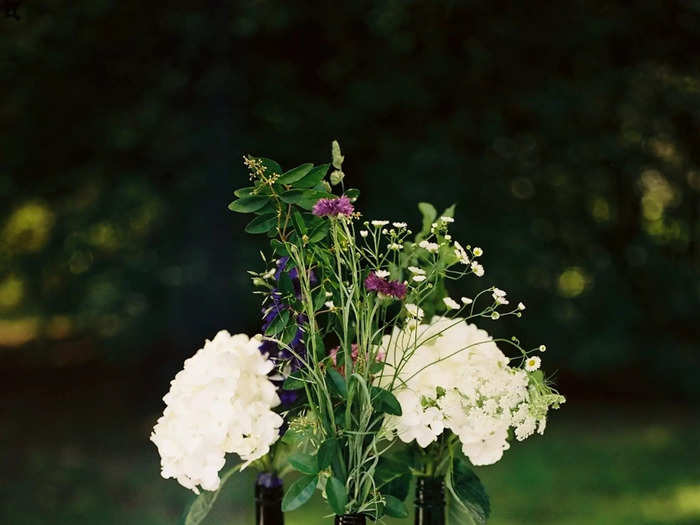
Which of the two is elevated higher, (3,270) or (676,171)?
(676,171)

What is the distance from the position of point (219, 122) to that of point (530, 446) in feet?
7.13

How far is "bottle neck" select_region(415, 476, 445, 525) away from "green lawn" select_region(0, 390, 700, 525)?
2.17m

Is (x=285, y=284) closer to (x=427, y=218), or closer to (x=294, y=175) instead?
(x=294, y=175)

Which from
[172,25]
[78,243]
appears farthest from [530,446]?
[172,25]

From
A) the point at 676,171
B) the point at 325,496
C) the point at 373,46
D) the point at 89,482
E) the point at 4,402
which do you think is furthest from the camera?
the point at 4,402

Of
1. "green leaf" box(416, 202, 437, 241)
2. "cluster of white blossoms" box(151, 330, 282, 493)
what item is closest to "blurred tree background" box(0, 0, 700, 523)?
"green leaf" box(416, 202, 437, 241)

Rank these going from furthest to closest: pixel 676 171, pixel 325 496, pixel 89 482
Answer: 1. pixel 676 171
2. pixel 89 482
3. pixel 325 496

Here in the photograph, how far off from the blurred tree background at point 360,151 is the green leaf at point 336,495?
3.05 meters

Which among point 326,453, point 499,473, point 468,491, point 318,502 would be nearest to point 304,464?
point 326,453

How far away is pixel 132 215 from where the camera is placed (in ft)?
13.8

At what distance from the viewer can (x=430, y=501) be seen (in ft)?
3.70

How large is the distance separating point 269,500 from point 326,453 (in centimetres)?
20

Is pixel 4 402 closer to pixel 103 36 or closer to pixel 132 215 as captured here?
pixel 132 215

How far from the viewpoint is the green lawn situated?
3.52 m
